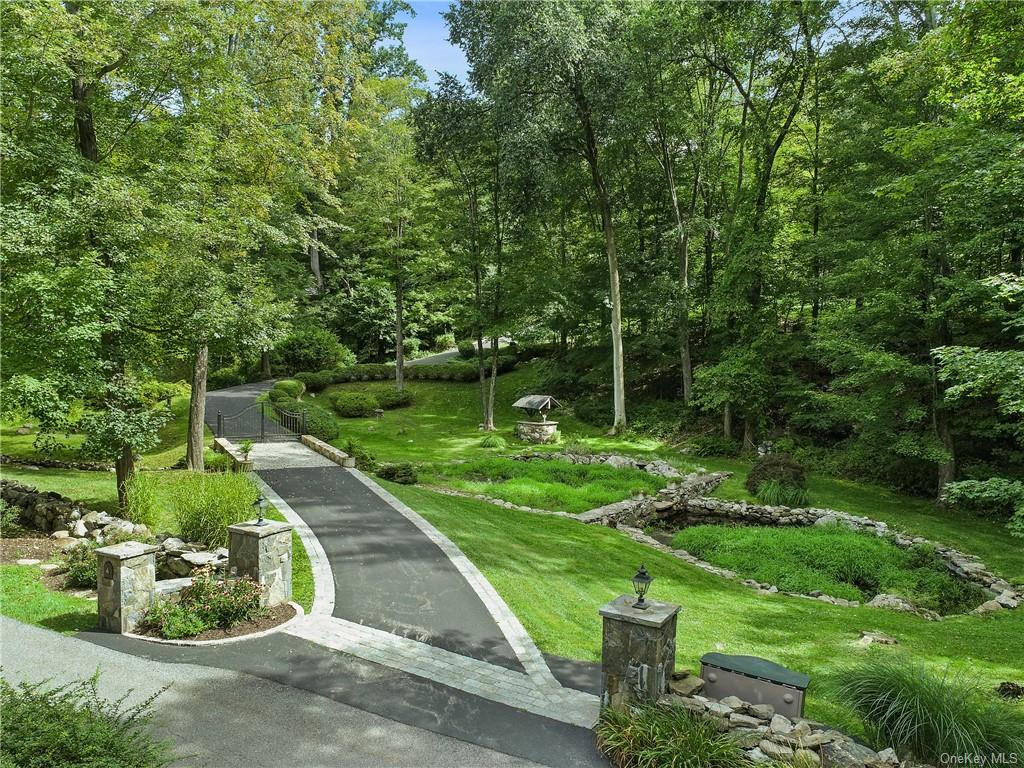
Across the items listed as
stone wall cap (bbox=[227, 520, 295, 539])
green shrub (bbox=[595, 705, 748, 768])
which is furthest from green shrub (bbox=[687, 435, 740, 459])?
green shrub (bbox=[595, 705, 748, 768])

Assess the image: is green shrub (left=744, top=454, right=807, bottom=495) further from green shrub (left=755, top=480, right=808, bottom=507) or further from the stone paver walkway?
the stone paver walkway

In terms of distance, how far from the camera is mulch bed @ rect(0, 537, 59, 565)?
9.12 meters

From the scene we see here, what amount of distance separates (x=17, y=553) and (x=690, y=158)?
82.8ft

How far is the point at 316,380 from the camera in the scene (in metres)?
29.3

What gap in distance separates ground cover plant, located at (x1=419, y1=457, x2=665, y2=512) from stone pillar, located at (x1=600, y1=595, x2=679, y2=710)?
918 cm

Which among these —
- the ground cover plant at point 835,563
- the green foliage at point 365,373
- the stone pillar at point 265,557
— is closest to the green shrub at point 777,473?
the ground cover plant at point 835,563

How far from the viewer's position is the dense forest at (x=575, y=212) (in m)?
9.60

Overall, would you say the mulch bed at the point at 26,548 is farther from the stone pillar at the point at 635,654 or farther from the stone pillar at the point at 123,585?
the stone pillar at the point at 635,654

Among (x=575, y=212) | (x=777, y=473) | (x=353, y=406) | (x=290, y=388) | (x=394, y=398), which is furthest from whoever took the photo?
(x=575, y=212)

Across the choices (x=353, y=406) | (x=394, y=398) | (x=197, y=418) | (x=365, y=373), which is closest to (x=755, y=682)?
(x=197, y=418)

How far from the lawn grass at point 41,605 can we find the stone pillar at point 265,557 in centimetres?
174

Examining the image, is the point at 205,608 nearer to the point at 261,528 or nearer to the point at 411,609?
the point at 261,528

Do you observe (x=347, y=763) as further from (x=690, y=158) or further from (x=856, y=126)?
(x=690, y=158)

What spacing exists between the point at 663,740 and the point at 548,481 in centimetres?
1214
